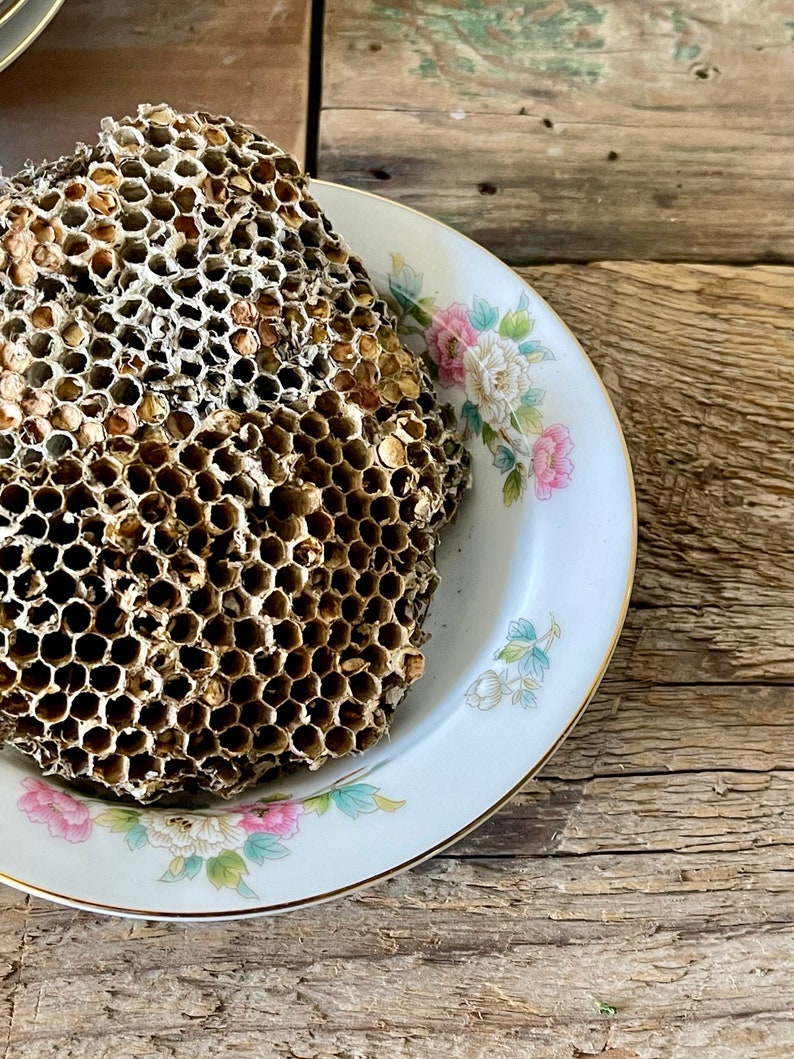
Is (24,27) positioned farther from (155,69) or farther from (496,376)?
(496,376)

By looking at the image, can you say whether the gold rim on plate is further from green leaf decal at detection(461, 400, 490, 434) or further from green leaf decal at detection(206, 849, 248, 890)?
green leaf decal at detection(206, 849, 248, 890)

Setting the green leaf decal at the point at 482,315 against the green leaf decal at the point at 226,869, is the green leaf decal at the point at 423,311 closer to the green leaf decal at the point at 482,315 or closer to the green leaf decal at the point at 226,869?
the green leaf decal at the point at 482,315

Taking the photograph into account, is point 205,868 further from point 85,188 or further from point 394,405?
point 85,188

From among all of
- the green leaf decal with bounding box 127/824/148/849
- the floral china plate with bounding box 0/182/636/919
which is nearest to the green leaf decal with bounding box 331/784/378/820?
the floral china plate with bounding box 0/182/636/919

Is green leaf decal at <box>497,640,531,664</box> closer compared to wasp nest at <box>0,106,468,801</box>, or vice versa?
wasp nest at <box>0,106,468,801</box>

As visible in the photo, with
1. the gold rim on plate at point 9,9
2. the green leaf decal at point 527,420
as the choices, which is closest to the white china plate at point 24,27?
the gold rim on plate at point 9,9

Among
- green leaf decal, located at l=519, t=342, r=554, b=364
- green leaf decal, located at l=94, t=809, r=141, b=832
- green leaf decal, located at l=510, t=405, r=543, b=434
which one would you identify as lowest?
green leaf decal, located at l=94, t=809, r=141, b=832

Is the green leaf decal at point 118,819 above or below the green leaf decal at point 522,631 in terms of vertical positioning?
below

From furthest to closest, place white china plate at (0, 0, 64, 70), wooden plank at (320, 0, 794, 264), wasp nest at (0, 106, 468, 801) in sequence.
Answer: wooden plank at (320, 0, 794, 264) → white china plate at (0, 0, 64, 70) → wasp nest at (0, 106, 468, 801)
